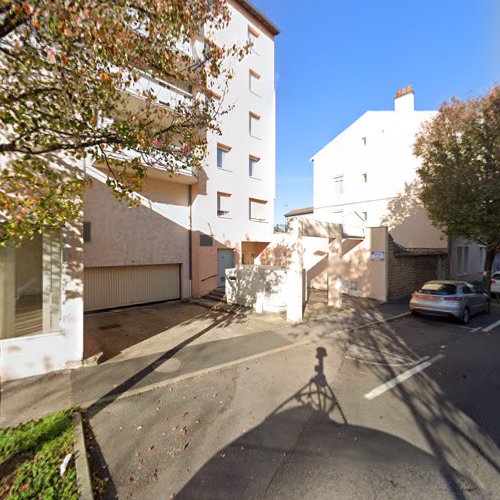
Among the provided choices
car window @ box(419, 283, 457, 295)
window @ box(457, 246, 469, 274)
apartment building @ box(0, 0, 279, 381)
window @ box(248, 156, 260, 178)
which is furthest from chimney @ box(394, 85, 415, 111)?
car window @ box(419, 283, 457, 295)

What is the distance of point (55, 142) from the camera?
186 inches

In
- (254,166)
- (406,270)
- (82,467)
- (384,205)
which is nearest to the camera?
(82,467)

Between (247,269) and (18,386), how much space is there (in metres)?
8.22

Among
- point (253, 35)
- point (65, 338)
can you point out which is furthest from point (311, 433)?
point (253, 35)

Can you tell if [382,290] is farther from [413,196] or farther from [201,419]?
[201,419]

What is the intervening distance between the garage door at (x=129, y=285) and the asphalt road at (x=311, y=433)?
25.8 feet

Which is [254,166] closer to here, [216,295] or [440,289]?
[216,295]

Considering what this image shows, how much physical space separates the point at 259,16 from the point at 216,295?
17.2 meters

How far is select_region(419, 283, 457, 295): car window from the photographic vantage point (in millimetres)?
9922

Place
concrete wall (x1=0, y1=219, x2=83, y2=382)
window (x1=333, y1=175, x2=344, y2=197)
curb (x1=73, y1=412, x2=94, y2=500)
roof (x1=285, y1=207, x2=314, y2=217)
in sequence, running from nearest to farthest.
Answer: curb (x1=73, y1=412, x2=94, y2=500) < concrete wall (x1=0, y1=219, x2=83, y2=382) < window (x1=333, y1=175, x2=344, y2=197) < roof (x1=285, y1=207, x2=314, y2=217)

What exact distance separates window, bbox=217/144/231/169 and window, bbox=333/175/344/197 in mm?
10179

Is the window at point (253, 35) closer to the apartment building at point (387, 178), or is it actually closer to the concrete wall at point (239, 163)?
the concrete wall at point (239, 163)

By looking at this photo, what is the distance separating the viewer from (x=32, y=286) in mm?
5633

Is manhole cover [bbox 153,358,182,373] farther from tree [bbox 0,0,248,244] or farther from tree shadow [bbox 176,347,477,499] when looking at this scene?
tree [bbox 0,0,248,244]
